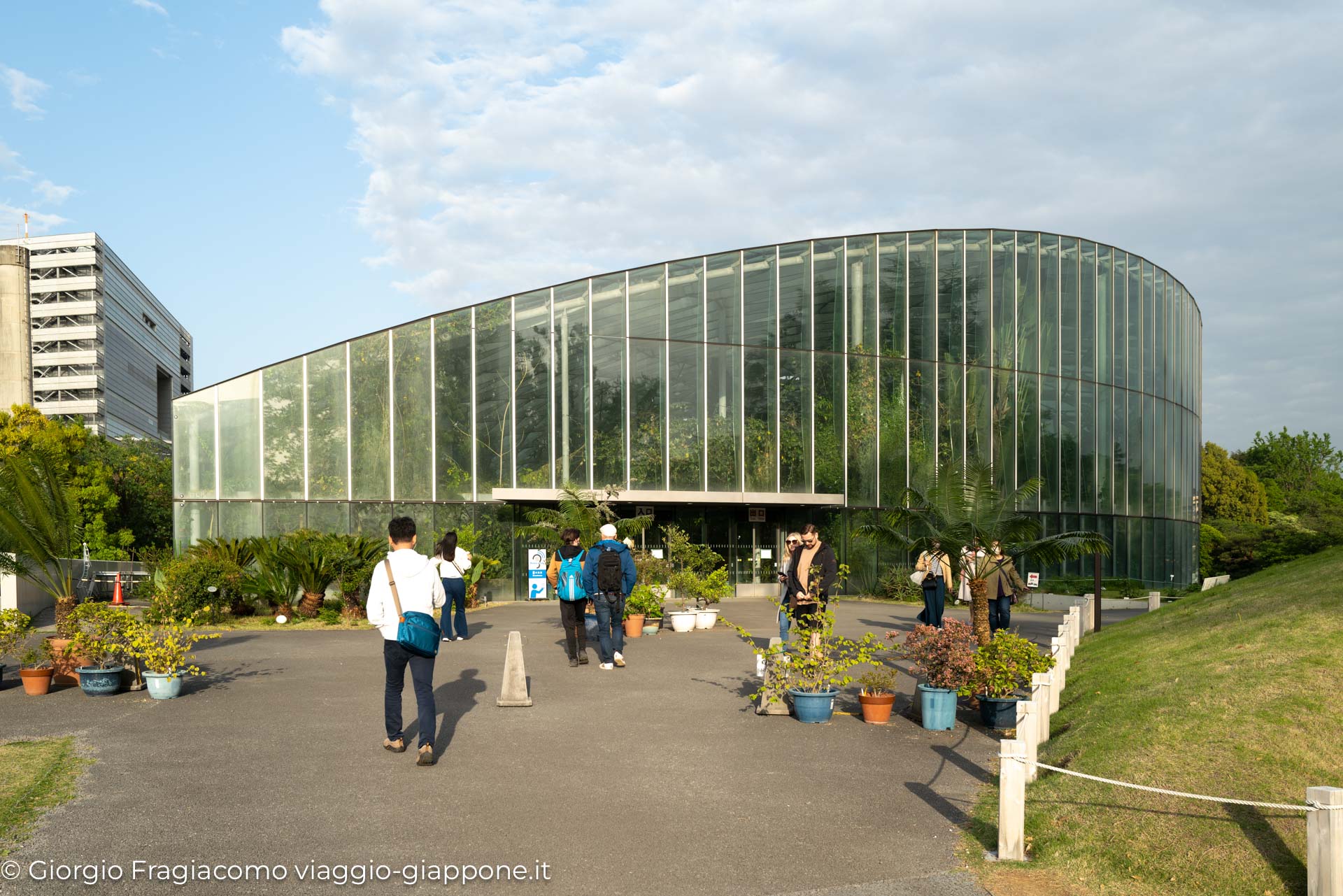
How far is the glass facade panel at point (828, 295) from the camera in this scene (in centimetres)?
3150

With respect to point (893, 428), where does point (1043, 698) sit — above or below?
below

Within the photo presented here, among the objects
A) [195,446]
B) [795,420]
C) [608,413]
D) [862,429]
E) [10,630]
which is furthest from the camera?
[862,429]

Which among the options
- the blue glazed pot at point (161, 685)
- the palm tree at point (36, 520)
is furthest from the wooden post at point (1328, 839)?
the palm tree at point (36, 520)

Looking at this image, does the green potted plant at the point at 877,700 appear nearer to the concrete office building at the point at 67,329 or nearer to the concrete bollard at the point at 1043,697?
the concrete bollard at the point at 1043,697

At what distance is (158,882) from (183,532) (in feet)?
75.2

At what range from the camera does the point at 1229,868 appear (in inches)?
233

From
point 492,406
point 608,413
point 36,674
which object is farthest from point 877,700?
point 492,406

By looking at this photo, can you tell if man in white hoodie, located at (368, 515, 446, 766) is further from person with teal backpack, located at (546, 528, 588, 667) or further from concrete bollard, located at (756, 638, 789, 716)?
person with teal backpack, located at (546, 528, 588, 667)

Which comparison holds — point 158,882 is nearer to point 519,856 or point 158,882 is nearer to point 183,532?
point 519,856

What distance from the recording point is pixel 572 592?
14570mm

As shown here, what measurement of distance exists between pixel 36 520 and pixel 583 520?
1156cm

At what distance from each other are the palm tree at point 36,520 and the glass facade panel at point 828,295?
70.7ft

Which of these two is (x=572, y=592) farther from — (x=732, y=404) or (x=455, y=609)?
(x=732, y=404)

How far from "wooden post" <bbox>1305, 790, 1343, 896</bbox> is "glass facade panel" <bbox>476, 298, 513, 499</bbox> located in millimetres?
24186
